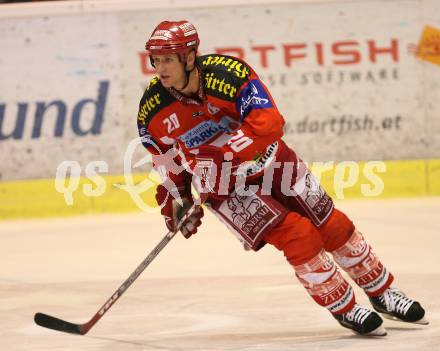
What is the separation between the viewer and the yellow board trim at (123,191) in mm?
9344

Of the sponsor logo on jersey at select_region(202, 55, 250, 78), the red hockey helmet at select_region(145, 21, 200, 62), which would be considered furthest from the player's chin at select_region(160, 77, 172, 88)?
the sponsor logo on jersey at select_region(202, 55, 250, 78)

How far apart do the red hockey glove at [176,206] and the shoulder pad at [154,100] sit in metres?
0.33

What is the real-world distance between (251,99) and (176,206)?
0.65 metres

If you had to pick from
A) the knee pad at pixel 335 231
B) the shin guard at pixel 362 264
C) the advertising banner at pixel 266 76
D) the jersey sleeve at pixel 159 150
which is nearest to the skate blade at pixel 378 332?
the shin guard at pixel 362 264

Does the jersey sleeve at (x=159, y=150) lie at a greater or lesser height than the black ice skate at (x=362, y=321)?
greater

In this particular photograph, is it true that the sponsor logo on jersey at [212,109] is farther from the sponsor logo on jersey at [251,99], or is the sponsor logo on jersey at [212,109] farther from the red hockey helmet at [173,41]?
the red hockey helmet at [173,41]

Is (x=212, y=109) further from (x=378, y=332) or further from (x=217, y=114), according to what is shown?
(x=378, y=332)

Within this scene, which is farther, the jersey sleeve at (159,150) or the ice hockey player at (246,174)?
the jersey sleeve at (159,150)

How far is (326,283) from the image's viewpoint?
479 centimetres

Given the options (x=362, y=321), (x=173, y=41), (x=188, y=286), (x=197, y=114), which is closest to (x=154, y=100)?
(x=197, y=114)

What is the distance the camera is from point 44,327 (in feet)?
17.5

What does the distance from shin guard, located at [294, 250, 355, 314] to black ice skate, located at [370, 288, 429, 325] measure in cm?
31

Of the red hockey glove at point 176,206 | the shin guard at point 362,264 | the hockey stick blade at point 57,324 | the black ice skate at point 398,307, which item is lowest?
the hockey stick blade at point 57,324

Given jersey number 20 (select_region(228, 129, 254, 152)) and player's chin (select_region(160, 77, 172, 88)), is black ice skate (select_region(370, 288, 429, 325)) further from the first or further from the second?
player's chin (select_region(160, 77, 172, 88))
